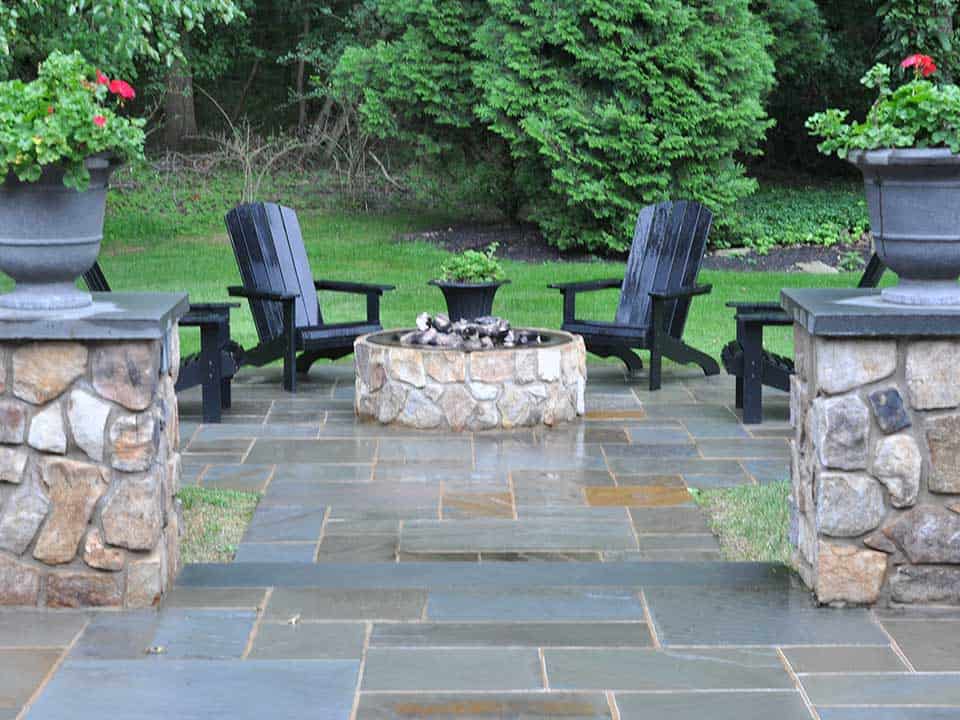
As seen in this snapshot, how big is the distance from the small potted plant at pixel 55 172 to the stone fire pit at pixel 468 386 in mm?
2416

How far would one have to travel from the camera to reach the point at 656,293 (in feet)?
21.8

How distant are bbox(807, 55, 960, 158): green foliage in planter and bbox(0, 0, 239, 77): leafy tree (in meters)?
4.93

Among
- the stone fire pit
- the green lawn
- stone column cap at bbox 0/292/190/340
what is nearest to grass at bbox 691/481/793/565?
the stone fire pit

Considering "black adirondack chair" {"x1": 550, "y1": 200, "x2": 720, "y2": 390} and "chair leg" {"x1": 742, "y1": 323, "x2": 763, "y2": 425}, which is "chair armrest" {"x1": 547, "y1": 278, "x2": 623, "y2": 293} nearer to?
"black adirondack chair" {"x1": 550, "y1": 200, "x2": 720, "y2": 390}

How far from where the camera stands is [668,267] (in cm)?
719

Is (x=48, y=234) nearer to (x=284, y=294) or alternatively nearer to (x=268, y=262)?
(x=284, y=294)

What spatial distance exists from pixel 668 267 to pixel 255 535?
356 centimetres

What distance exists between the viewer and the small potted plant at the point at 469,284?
265 inches

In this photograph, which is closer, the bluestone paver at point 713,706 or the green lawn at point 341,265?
the bluestone paver at point 713,706

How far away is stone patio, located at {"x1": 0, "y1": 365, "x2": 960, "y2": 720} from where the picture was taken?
2.91 metres

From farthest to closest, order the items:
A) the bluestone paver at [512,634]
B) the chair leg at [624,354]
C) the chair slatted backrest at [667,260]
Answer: the chair slatted backrest at [667,260] < the chair leg at [624,354] < the bluestone paver at [512,634]

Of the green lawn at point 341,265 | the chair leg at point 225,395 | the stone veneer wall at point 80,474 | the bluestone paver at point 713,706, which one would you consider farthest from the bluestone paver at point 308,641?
the green lawn at point 341,265

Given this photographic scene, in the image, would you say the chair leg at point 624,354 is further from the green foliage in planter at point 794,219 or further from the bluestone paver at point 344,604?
the green foliage in planter at point 794,219

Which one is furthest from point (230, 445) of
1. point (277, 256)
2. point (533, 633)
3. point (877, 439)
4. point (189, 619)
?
point (877, 439)
